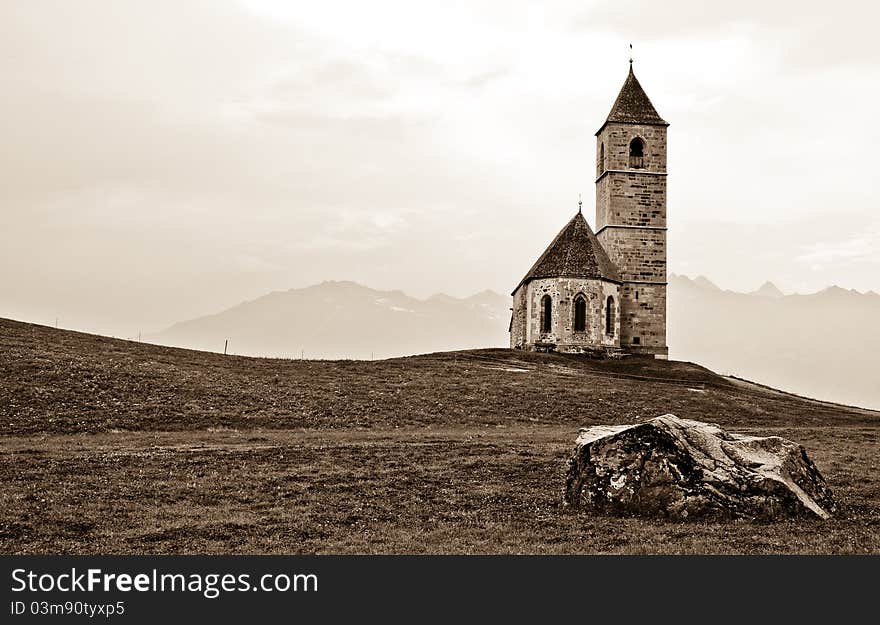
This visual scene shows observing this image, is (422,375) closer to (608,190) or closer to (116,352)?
(116,352)

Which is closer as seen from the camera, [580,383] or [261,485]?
[261,485]

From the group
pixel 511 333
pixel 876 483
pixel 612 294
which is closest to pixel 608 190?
pixel 612 294

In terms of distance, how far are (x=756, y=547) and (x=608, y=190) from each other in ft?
204

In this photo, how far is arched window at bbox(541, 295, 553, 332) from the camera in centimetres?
6644

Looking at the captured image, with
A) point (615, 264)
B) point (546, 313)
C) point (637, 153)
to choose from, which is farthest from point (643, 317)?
point (637, 153)

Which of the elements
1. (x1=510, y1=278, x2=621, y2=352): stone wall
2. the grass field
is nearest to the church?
(x1=510, y1=278, x2=621, y2=352): stone wall

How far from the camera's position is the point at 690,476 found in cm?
1619

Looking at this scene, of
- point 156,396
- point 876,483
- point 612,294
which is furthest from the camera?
point 612,294

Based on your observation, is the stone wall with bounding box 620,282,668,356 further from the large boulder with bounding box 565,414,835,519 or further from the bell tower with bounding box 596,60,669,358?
the large boulder with bounding box 565,414,835,519

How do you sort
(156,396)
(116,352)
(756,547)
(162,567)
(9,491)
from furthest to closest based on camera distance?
(116,352) → (156,396) → (9,491) → (756,547) → (162,567)

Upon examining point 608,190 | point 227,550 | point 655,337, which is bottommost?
point 227,550

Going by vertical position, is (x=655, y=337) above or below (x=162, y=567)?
above

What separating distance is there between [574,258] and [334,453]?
1804 inches

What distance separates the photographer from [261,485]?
1950 centimetres
